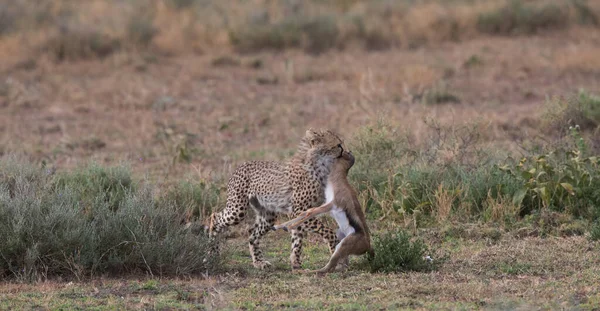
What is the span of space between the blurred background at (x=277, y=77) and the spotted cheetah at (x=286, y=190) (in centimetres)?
230

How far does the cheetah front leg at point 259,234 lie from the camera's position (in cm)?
875

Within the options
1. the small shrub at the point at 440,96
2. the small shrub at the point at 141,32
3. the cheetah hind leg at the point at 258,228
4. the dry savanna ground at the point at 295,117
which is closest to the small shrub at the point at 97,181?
the dry savanna ground at the point at 295,117

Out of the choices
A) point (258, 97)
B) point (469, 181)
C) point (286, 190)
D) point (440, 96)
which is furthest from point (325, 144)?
point (258, 97)

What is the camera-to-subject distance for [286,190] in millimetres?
8758

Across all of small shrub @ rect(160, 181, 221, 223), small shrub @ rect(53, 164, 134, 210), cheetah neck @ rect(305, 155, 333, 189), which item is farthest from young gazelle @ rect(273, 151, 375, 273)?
small shrub @ rect(53, 164, 134, 210)

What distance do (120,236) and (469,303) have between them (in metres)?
2.93

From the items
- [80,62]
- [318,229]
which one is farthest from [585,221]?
[80,62]

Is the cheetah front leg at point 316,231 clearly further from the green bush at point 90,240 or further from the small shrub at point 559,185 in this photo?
the small shrub at point 559,185

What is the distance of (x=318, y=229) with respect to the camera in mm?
8578

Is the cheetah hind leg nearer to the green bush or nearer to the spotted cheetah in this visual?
the spotted cheetah

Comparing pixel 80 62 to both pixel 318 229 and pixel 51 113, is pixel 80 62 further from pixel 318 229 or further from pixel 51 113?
pixel 318 229

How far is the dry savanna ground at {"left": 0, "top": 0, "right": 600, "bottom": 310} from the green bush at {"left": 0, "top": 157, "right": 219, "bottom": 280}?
0.54ft

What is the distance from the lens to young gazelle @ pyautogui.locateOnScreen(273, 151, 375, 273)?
7.90 meters

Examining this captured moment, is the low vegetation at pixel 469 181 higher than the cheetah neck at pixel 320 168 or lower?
lower
